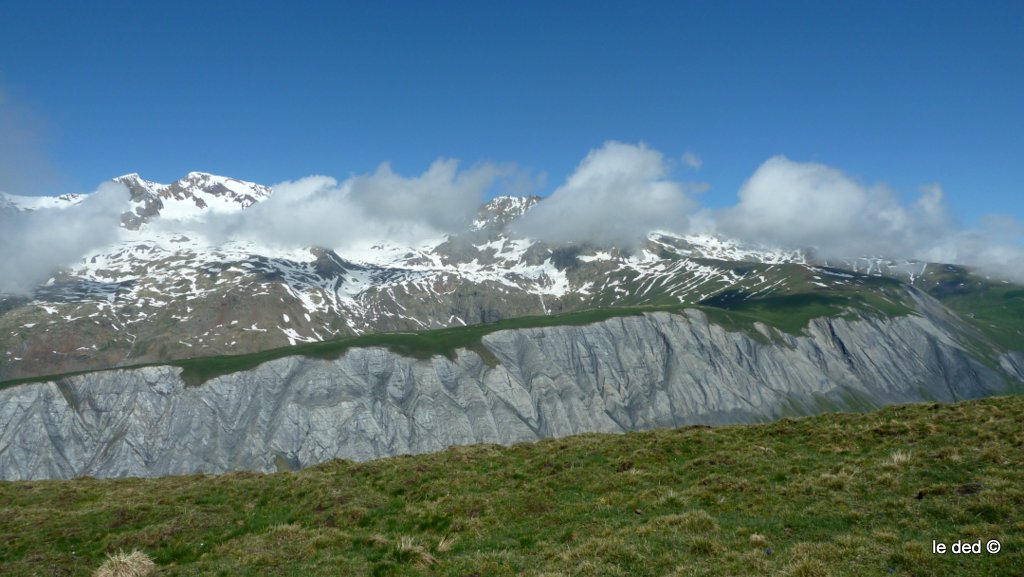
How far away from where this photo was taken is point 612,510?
23.4m

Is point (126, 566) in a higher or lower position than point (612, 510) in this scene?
lower

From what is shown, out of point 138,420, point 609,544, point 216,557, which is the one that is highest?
point 609,544

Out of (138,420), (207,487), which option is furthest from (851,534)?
(138,420)

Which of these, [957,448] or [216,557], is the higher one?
[957,448]

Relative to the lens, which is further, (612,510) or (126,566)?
(612,510)

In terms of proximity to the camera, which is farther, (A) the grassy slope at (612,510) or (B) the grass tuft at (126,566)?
(B) the grass tuft at (126,566)

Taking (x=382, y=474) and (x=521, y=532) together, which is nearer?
(x=521, y=532)

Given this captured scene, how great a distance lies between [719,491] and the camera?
24.0 metres

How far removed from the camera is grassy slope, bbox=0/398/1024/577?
56.6 feet

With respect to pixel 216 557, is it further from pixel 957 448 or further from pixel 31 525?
pixel 957 448

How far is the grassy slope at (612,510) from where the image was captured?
17250 mm

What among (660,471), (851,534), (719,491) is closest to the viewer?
(851,534)

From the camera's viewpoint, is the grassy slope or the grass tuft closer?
the grassy slope

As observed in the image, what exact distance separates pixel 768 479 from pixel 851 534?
23.6 feet
